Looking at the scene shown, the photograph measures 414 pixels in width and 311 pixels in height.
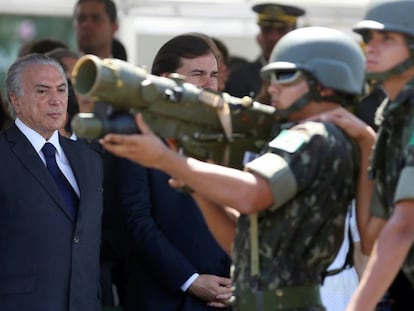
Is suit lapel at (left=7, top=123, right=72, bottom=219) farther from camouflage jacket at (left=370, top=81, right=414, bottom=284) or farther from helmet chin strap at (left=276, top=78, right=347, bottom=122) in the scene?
camouflage jacket at (left=370, top=81, right=414, bottom=284)

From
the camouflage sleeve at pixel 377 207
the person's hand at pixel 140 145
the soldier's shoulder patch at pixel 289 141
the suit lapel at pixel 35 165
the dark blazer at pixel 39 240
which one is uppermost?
the person's hand at pixel 140 145

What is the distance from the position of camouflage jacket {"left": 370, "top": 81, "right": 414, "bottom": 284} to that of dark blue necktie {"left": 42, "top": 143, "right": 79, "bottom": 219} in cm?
223

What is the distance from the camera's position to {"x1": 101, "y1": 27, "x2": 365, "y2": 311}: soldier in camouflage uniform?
434 cm

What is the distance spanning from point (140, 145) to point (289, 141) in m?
0.59

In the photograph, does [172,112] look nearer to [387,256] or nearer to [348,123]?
[348,123]

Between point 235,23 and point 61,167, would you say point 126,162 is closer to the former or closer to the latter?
point 61,167

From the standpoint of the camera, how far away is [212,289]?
6301 mm

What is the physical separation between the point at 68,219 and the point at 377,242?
234 centimetres

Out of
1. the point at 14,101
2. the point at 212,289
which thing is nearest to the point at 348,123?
the point at 212,289

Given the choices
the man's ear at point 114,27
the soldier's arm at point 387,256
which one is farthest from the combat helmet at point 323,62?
the man's ear at point 114,27

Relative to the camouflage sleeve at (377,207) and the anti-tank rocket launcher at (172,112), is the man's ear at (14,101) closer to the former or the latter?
the anti-tank rocket launcher at (172,112)

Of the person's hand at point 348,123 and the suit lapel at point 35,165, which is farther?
the suit lapel at point 35,165

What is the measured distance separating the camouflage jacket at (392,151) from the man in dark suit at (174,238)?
1.91m

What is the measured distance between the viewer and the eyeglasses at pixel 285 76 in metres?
4.51
